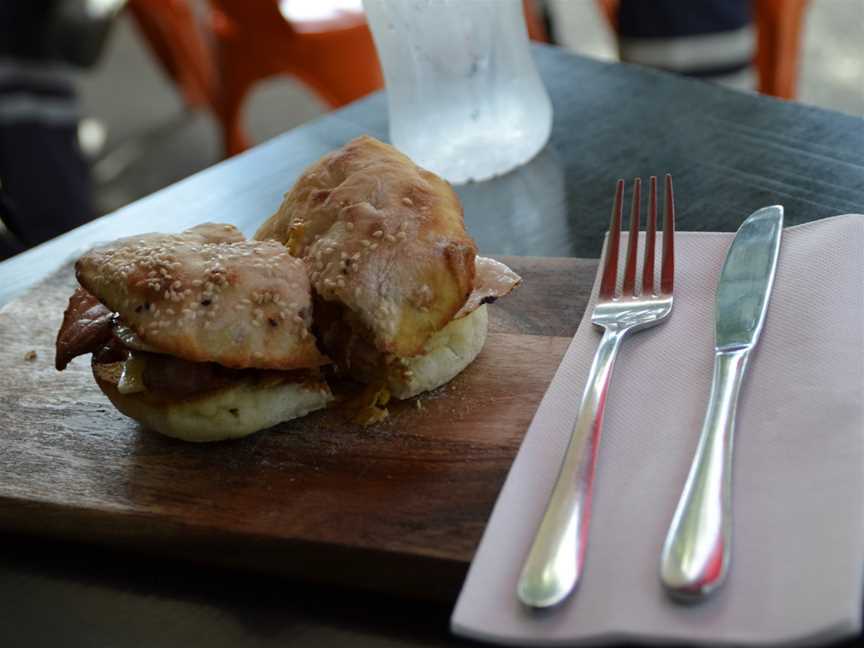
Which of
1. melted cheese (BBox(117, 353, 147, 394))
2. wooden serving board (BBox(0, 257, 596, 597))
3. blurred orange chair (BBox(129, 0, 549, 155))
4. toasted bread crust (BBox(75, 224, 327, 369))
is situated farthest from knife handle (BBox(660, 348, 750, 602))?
blurred orange chair (BBox(129, 0, 549, 155))

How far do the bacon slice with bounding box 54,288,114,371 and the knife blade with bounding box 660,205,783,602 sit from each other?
21.4 inches

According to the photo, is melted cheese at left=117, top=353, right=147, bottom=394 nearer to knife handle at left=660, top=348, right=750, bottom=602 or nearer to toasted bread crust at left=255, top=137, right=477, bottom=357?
toasted bread crust at left=255, top=137, right=477, bottom=357

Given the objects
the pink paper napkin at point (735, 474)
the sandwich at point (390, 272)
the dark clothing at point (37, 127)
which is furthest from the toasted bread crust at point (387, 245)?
the dark clothing at point (37, 127)

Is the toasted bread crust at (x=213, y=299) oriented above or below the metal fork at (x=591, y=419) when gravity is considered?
above

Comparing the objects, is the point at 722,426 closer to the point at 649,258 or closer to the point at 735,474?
the point at 735,474

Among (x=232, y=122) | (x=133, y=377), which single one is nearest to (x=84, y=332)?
(x=133, y=377)

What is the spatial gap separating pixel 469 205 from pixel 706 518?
774 millimetres

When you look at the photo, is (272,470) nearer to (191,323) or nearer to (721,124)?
(191,323)

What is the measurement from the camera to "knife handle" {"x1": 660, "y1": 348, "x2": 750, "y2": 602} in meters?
0.63

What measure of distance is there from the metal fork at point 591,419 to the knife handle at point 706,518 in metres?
0.06

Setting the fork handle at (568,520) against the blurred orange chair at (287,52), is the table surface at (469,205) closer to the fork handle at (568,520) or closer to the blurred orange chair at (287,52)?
the fork handle at (568,520)

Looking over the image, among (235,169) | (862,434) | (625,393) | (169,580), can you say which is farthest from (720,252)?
(235,169)

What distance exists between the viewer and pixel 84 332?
995mm

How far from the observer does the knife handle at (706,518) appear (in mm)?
626
